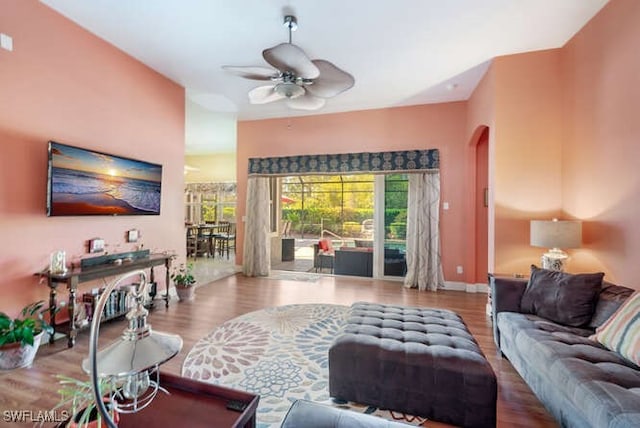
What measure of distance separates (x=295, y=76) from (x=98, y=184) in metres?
2.55

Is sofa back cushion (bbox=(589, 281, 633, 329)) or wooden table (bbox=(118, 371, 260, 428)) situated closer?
wooden table (bbox=(118, 371, 260, 428))

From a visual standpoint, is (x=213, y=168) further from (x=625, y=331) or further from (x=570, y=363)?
(x=625, y=331)

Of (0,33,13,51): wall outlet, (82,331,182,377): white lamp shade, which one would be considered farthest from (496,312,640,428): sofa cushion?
(0,33,13,51): wall outlet

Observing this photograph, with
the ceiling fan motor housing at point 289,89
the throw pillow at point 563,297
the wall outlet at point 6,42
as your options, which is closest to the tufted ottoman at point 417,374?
the throw pillow at point 563,297

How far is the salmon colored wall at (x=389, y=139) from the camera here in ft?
16.5

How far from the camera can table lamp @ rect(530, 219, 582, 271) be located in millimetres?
2873

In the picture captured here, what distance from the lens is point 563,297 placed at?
7.76ft

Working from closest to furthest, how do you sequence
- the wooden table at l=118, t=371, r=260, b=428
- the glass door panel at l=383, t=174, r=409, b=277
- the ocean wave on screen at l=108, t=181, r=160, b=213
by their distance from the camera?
the wooden table at l=118, t=371, r=260, b=428 < the ocean wave on screen at l=108, t=181, r=160, b=213 < the glass door panel at l=383, t=174, r=409, b=277

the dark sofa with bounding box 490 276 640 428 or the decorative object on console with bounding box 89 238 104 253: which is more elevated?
the decorative object on console with bounding box 89 238 104 253

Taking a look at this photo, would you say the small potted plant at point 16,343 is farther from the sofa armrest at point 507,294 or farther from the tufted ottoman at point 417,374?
the sofa armrest at point 507,294

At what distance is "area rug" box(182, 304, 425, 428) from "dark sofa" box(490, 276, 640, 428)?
82cm

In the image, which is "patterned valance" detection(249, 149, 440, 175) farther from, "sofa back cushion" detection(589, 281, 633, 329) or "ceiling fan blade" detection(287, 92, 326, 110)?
"sofa back cushion" detection(589, 281, 633, 329)

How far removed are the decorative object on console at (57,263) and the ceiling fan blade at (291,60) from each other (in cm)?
279

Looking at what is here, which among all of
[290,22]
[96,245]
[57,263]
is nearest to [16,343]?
[57,263]
